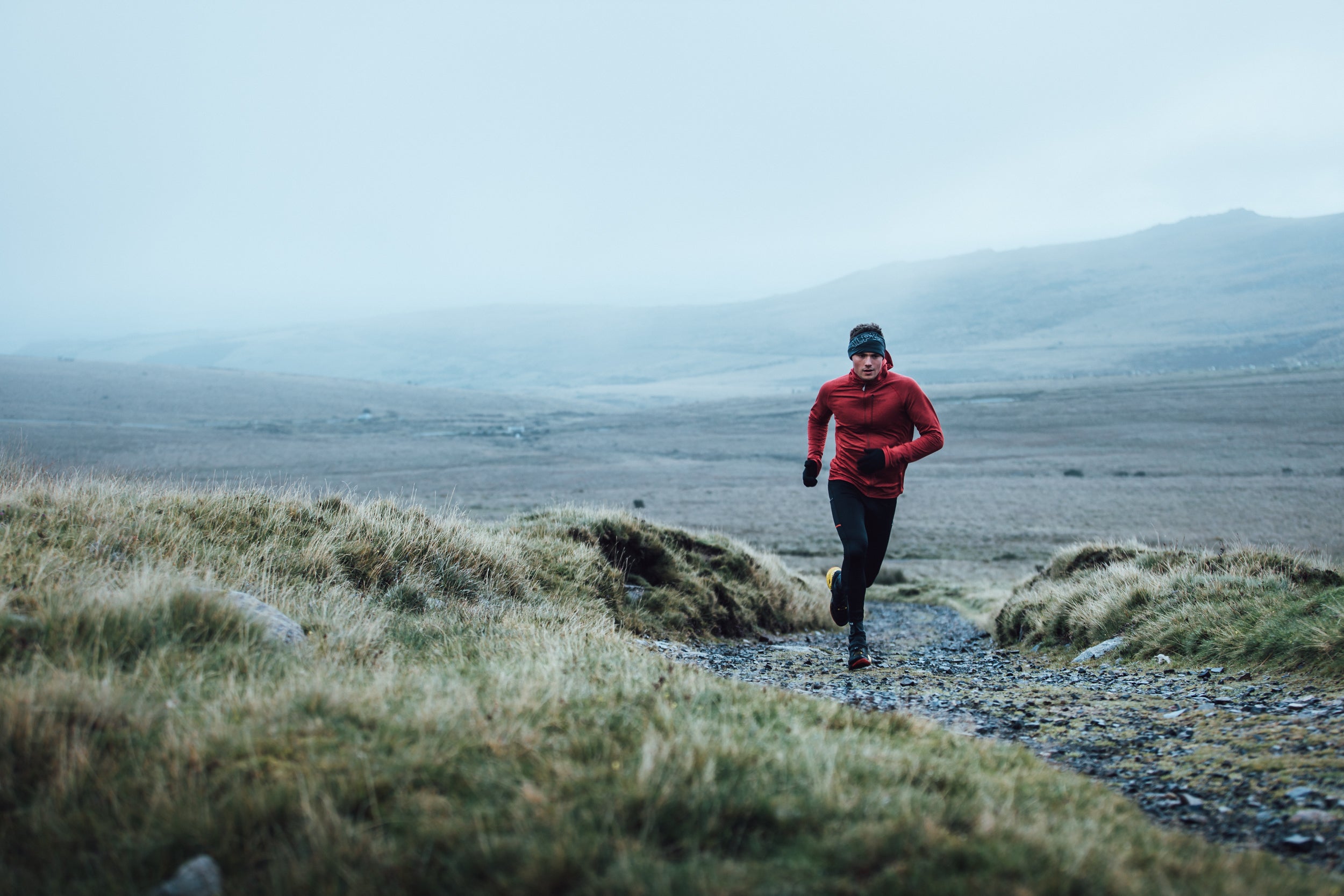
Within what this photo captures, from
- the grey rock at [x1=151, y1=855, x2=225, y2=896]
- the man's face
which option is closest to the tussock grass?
the grey rock at [x1=151, y1=855, x2=225, y2=896]

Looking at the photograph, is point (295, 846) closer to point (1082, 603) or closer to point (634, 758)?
point (634, 758)

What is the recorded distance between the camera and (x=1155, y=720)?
476 cm

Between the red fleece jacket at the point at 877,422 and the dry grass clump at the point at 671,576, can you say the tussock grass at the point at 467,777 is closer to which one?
the red fleece jacket at the point at 877,422

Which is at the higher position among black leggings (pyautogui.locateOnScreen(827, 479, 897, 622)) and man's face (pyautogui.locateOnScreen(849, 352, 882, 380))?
man's face (pyautogui.locateOnScreen(849, 352, 882, 380))

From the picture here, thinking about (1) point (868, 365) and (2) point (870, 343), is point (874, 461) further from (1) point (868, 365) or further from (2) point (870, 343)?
(2) point (870, 343)

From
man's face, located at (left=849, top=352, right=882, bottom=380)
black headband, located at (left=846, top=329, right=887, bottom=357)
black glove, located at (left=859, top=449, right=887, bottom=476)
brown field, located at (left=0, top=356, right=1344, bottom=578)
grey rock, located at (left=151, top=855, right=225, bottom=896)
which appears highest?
black headband, located at (left=846, top=329, right=887, bottom=357)

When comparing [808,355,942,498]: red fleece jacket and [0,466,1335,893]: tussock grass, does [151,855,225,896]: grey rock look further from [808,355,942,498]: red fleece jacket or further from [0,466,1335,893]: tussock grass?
[808,355,942,498]: red fleece jacket

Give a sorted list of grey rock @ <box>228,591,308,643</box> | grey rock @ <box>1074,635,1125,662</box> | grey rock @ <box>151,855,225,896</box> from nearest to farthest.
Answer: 1. grey rock @ <box>151,855,225,896</box>
2. grey rock @ <box>228,591,308,643</box>
3. grey rock @ <box>1074,635,1125,662</box>

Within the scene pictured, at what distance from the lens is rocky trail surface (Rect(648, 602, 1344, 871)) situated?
3240mm

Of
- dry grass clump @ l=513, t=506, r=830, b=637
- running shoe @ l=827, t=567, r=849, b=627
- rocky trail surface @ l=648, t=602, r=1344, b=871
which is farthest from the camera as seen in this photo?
dry grass clump @ l=513, t=506, r=830, b=637

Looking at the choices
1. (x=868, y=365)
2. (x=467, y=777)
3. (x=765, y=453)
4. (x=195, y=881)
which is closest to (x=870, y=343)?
(x=868, y=365)

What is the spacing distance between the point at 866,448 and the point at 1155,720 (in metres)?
3.14

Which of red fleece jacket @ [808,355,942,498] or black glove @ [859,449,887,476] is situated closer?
black glove @ [859,449,887,476]

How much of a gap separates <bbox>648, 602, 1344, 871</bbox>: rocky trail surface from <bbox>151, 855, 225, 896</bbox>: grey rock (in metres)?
3.59
